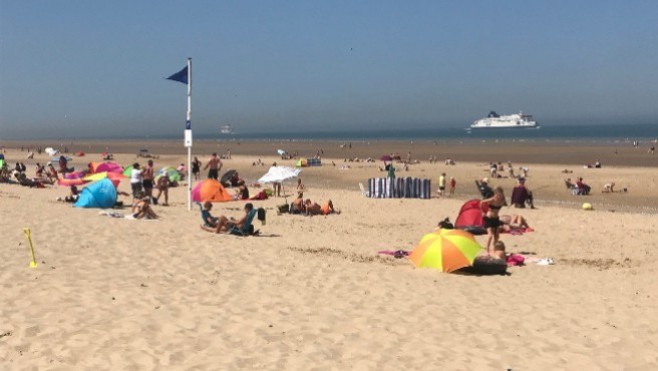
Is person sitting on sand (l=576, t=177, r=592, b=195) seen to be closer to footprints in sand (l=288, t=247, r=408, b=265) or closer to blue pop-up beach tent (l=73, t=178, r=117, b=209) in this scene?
footprints in sand (l=288, t=247, r=408, b=265)

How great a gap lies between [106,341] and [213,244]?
5.76 m

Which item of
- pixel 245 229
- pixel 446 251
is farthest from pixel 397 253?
pixel 245 229

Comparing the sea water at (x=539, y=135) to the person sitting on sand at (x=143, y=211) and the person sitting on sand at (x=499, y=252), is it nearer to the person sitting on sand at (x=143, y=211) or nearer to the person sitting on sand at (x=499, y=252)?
the person sitting on sand at (x=499, y=252)

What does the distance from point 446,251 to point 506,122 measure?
151859 mm

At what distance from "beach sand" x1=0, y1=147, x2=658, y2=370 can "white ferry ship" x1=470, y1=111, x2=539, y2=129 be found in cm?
14274

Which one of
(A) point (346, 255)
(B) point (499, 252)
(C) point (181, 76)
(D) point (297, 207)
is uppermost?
(C) point (181, 76)

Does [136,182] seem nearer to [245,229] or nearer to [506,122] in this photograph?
[245,229]

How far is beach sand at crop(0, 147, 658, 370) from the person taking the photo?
5.95m

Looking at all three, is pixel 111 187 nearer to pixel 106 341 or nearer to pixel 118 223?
pixel 118 223

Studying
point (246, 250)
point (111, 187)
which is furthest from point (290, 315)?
point (111, 187)

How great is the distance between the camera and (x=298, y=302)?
7.86 meters

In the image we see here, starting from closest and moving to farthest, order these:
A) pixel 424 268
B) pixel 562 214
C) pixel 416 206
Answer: pixel 424 268, pixel 562 214, pixel 416 206

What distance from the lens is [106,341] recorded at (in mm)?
5898

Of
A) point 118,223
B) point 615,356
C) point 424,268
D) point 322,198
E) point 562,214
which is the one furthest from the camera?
point 322,198
